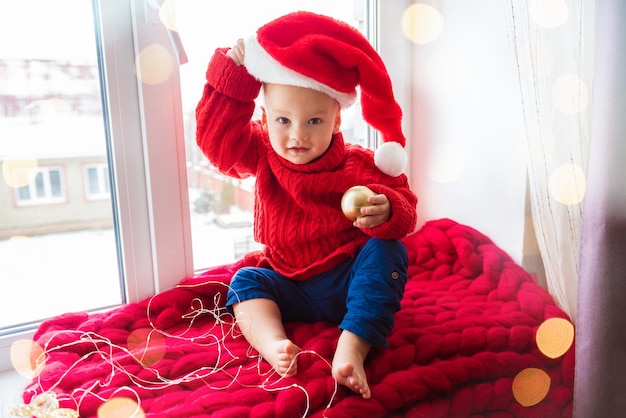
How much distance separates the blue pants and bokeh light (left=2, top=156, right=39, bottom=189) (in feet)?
1.53

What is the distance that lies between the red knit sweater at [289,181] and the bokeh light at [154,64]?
5.1 inches

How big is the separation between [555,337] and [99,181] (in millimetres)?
998

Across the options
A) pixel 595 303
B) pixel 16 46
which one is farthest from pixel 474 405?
pixel 16 46

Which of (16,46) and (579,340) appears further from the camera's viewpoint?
(16,46)

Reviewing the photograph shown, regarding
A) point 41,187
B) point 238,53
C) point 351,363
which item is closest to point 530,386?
point 351,363

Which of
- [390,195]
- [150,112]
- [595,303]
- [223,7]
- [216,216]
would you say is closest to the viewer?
[595,303]

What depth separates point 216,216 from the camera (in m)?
1.30

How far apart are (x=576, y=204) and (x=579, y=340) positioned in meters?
0.31

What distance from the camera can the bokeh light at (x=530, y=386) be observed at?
88cm

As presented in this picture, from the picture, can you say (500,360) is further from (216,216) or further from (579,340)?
(216,216)

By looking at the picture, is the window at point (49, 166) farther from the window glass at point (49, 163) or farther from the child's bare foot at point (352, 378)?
the child's bare foot at point (352, 378)

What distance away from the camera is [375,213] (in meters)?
0.93

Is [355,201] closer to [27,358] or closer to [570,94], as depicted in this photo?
[570,94]

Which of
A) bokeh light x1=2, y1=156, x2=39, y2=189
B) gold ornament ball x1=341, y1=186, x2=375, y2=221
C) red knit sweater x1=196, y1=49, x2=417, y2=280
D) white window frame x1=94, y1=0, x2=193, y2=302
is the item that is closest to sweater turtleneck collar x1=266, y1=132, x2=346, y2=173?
red knit sweater x1=196, y1=49, x2=417, y2=280
